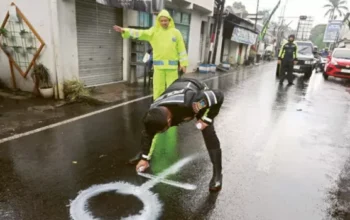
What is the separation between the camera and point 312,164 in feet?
13.1

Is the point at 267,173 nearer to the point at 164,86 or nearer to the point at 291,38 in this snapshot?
the point at 164,86

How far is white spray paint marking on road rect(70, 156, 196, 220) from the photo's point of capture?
2.56m

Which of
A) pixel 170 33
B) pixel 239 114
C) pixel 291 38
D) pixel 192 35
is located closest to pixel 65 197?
pixel 170 33

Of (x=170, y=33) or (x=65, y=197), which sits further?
(x=170, y=33)

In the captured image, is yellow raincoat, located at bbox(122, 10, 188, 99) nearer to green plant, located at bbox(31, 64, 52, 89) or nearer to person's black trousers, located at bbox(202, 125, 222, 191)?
person's black trousers, located at bbox(202, 125, 222, 191)

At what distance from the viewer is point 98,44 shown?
8.36 m

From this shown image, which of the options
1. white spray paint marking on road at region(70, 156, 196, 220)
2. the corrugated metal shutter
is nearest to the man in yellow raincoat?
white spray paint marking on road at region(70, 156, 196, 220)

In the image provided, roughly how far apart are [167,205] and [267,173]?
1.58 m

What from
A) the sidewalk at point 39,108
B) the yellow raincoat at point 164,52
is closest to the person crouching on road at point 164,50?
the yellow raincoat at point 164,52

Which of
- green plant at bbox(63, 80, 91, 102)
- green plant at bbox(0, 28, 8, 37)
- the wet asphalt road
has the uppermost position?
green plant at bbox(0, 28, 8, 37)

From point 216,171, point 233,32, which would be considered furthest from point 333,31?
point 216,171

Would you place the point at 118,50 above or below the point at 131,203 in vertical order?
above

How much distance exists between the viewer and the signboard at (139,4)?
7.35 metres

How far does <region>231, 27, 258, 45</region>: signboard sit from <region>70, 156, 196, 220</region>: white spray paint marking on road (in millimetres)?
16863
